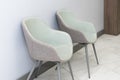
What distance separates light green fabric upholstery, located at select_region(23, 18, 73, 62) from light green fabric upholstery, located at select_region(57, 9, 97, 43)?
0.35 metres

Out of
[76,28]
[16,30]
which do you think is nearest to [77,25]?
[76,28]

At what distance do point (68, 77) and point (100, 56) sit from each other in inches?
32.5

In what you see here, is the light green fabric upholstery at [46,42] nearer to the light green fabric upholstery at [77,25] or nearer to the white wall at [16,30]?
the white wall at [16,30]

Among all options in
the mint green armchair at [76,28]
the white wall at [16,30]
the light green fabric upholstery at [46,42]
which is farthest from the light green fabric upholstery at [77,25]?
the light green fabric upholstery at [46,42]

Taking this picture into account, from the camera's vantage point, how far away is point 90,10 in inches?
148

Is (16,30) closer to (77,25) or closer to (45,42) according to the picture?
(45,42)

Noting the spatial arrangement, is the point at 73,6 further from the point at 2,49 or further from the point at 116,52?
the point at 2,49

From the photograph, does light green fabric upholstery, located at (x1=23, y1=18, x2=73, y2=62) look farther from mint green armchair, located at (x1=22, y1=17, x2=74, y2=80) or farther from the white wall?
the white wall

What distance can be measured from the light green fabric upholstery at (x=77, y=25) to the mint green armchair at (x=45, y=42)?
0.35m

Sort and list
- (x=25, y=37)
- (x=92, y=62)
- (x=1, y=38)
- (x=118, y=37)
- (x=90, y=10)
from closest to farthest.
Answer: (x=1, y=38)
(x=25, y=37)
(x=92, y=62)
(x=90, y=10)
(x=118, y=37)

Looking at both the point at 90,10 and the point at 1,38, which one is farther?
the point at 90,10

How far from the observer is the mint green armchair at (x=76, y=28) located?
273 cm

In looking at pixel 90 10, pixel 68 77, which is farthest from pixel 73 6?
pixel 68 77

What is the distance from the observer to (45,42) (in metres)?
2.40
